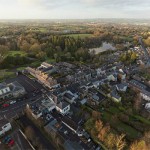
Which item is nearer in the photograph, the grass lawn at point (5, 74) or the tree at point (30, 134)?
the tree at point (30, 134)

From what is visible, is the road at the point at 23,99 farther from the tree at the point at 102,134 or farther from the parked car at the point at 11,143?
the tree at the point at 102,134

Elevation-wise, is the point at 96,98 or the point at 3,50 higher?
the point at 3,50

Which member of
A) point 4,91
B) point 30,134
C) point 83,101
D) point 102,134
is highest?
point 102,134

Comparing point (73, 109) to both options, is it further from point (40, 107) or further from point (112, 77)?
point (112, 77)

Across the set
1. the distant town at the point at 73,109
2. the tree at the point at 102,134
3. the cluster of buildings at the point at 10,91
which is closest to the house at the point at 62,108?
the distant town at the point at 73,109

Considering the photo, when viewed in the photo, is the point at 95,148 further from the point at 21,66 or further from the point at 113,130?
the point at 21,66

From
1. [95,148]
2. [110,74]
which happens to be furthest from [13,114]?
[110,74]

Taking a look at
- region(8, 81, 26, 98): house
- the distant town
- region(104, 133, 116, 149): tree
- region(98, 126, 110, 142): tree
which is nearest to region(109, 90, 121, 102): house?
the distant town

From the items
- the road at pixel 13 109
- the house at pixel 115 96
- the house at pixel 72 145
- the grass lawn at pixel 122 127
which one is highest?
the house at pixel 115 96

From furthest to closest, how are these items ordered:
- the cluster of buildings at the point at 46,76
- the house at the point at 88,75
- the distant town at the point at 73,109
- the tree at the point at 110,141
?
the house at the point at 88,75 < the cluster of buildings at the point at 46,76 < the distant town at the point at 73,109 < the tree at the point at 110,141

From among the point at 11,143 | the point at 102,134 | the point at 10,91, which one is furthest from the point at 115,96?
the point at 10,91

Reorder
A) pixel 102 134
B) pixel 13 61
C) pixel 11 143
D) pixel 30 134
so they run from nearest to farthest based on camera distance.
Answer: pixel 102 134, pixel 11 143, pixel 30 134, pixel 13 61
